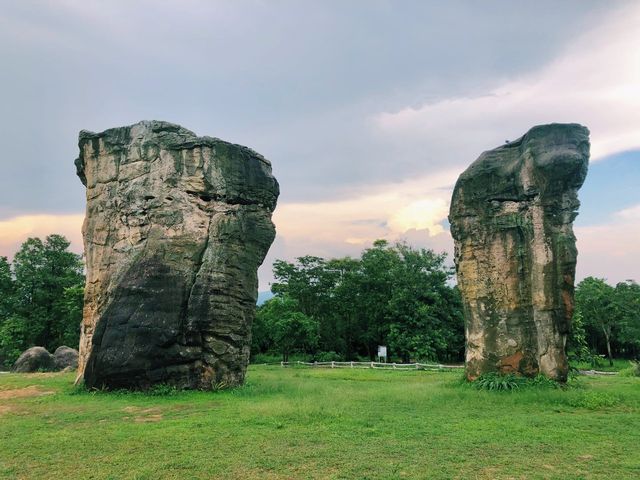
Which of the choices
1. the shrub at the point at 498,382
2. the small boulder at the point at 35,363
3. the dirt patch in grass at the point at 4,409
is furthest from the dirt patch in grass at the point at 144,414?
the small boulder at the point at 35,363

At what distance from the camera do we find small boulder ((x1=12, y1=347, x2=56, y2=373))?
25.6m

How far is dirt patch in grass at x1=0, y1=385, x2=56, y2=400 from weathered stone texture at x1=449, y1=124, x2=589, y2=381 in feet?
48.5

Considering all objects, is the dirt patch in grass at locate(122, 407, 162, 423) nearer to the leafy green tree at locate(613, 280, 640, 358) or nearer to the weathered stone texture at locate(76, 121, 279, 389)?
the weathered stone texture at locate(76, 121, 279, 389)

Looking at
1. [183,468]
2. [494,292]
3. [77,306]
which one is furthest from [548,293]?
[77,306]

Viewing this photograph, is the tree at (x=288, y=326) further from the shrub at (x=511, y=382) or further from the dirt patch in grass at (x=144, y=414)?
the dirt patch in grass at (x=144, y=414)

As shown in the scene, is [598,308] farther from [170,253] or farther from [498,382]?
[170,253]

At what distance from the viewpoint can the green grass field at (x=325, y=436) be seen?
7.07m

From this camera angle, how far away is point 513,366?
15.3 meters

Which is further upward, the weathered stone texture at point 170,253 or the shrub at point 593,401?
the weathered stone texture at point 170,253

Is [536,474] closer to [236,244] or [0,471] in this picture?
[0,471]

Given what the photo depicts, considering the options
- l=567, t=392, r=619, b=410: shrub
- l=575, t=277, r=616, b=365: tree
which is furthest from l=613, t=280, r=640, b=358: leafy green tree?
l=567, t=392, r=619, b=410: shrub

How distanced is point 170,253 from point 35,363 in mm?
15666

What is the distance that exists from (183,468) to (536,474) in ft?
17.6

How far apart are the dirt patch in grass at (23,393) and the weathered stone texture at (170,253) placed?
4.36 feet
